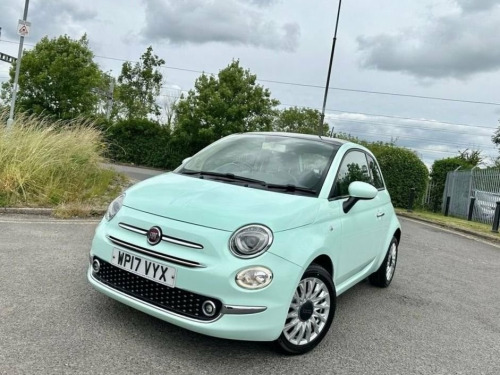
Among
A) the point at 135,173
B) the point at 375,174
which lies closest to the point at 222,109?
the point at 135,173

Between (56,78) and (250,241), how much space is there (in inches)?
1049

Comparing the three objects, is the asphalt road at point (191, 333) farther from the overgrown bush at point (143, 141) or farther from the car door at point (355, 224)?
the overgrown bush at point (143, 141)

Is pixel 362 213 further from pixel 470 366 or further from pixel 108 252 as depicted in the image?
pixel 108 252

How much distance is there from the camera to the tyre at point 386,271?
5.07 metres

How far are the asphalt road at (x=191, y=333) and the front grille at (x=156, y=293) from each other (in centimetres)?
35

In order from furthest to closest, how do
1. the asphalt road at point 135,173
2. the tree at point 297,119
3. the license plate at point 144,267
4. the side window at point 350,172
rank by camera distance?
the tree at point 297,119 → the asphalt road at point 135,173 → the side window at point 350,172 → the license plate at point 144,267

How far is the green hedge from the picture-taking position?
20.4 meters

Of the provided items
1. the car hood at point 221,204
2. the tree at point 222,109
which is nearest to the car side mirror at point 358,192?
the car hood at point 221,204

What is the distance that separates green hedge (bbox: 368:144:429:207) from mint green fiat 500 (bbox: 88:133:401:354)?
686 inches

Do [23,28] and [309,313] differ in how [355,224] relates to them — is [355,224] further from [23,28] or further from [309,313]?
[23,28]

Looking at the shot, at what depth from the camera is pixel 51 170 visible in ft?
27.8

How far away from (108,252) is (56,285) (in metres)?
1.31

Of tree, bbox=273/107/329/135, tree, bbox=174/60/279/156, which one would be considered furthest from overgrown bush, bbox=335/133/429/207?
tree, bbox=273/107/329/135

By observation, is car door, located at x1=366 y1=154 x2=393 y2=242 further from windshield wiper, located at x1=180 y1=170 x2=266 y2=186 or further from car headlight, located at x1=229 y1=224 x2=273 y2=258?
car headlight, located at x1=229 y1=224 x2=273 y2=258
